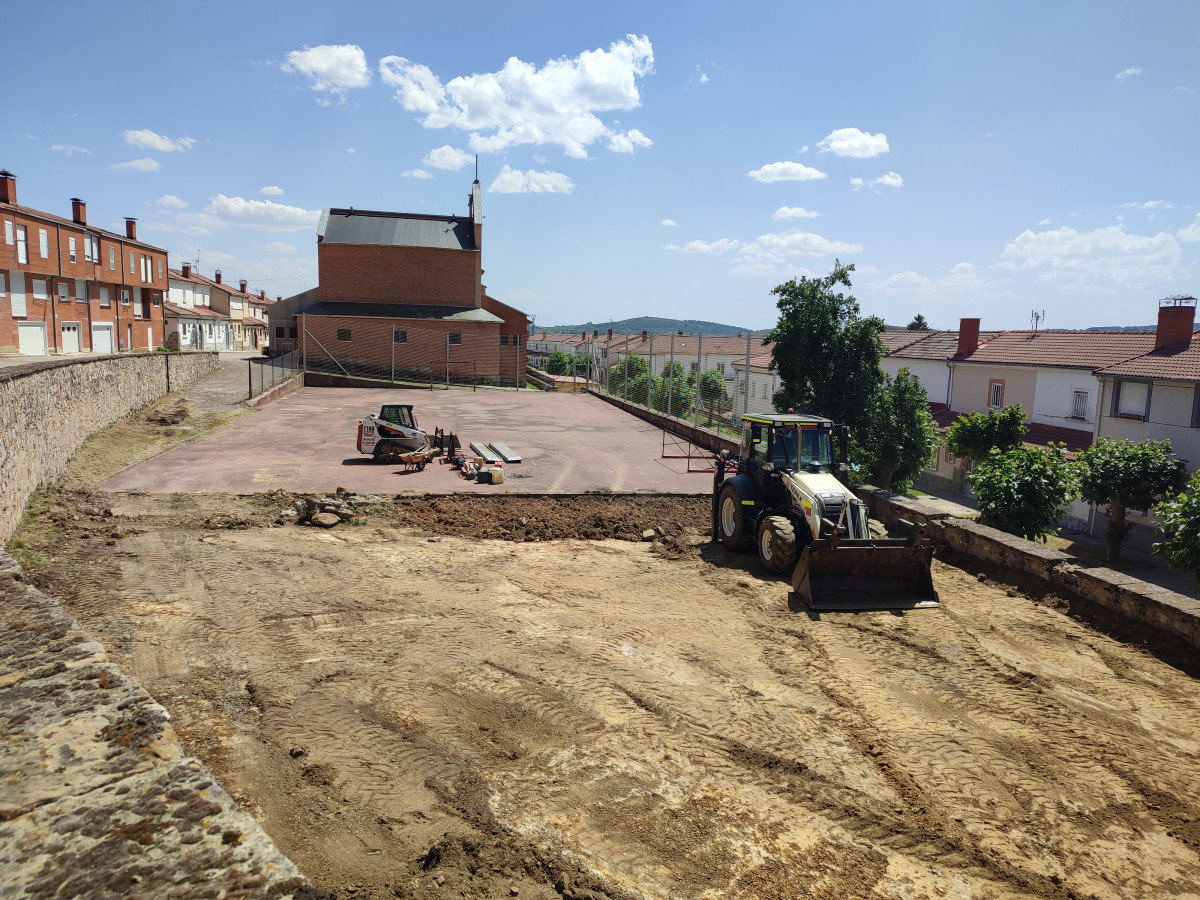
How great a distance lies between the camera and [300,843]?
4.60m

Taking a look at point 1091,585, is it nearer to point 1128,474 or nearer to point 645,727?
point 645,727

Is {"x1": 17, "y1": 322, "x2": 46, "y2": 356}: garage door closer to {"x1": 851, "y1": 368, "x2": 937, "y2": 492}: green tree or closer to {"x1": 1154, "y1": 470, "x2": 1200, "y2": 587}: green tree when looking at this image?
{"x1": 851, "y1": 368, "x2": 937, "y2": 492}: green tree

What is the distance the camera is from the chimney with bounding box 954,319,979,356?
132ft

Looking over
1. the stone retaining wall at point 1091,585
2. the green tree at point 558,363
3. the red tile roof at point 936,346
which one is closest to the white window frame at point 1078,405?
the red tile roof at point 936,346

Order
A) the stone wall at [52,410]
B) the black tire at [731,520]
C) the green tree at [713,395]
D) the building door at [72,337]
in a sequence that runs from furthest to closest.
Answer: the building door at [72,337] → the green tree at [713,395] → the black tire at [731,520] → the stone wall at [52,410]

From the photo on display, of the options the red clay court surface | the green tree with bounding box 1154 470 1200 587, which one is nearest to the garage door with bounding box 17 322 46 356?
the red clay court surface

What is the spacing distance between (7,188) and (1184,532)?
5005 centimetres

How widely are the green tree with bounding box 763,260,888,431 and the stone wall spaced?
51.0 feet

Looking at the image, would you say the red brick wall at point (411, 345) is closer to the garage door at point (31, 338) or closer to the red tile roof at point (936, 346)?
the garage door at point (31, 338)

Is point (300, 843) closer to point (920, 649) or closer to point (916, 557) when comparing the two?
point (920, 649)

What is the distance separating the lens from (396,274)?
154 ft

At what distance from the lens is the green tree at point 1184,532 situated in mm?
16000

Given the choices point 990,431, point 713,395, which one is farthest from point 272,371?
point 990,431

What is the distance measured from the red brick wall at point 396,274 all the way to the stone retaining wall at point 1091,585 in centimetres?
3947
